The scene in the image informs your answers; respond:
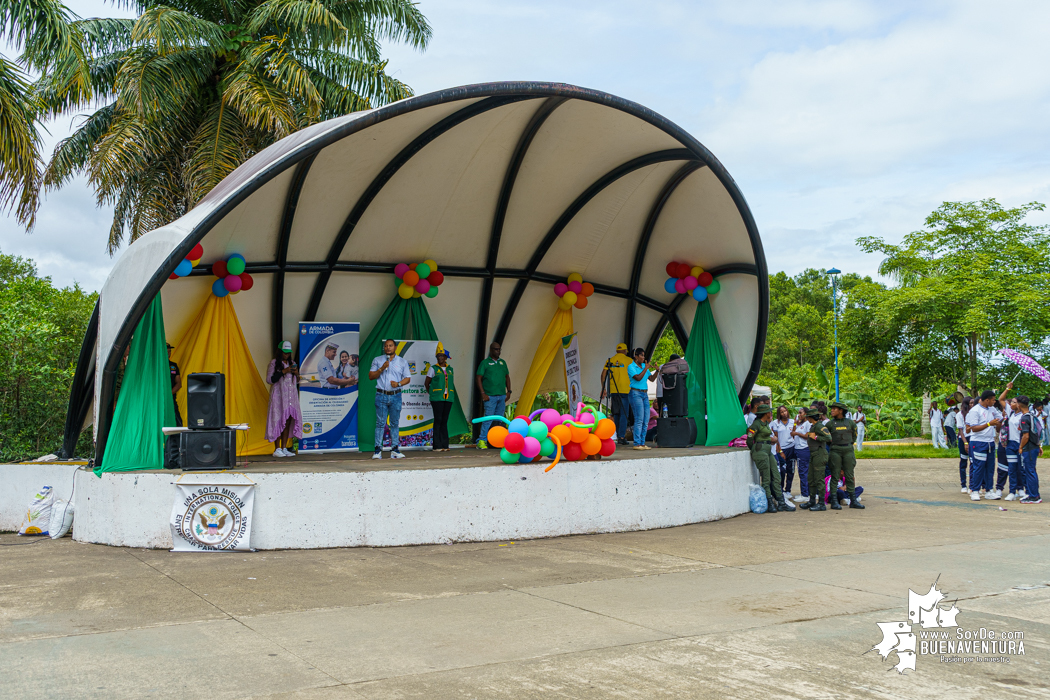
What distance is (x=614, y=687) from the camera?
13.1ft

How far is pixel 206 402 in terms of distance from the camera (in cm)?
890

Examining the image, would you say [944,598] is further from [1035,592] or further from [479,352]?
[479,352]

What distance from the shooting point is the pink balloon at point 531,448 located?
9000mm

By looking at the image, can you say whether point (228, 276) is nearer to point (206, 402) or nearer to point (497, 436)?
point (206, 402)

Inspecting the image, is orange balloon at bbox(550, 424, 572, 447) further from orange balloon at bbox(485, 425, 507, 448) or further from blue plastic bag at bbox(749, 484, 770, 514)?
blue plastic bag at bbox(749, 484, 770, 514)

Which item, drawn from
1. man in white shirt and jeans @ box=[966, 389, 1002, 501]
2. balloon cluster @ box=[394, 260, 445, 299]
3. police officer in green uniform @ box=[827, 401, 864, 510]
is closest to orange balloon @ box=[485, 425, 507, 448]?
balloon cluster @ box=[394, 260, 445, 299]

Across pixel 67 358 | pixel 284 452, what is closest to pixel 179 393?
pixel 284 452

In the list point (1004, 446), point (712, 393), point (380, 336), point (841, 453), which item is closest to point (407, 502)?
point (380, 336)

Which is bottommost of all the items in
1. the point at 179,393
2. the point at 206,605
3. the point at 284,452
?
the point at 206,605

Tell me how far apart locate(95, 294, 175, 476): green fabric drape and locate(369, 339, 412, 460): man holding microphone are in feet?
8.81

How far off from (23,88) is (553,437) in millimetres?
8681

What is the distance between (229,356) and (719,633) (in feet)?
29.0

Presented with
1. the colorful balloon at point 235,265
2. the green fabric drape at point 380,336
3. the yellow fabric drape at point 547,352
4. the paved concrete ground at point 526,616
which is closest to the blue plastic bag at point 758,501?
the paved concrete ground at point 526,616

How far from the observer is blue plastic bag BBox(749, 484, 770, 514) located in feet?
36.8
